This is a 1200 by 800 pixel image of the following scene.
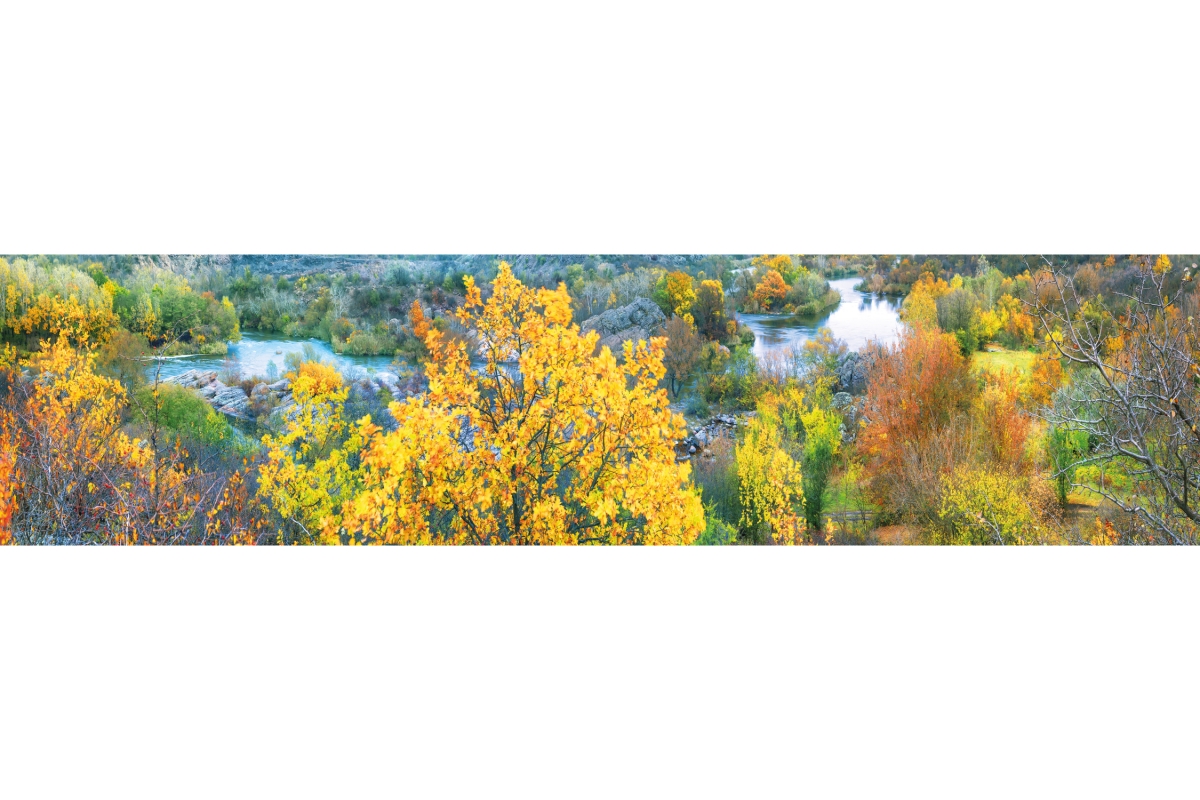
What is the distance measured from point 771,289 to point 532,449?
219 cm

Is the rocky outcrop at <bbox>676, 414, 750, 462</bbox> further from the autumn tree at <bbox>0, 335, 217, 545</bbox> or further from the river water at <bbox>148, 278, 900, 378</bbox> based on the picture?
the autumn tree at <bbox>0, 335, 217, 545</bbox>

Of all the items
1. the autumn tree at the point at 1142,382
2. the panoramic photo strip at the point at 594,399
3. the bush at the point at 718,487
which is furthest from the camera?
the bush at the point at 718,487

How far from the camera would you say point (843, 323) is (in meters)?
7.63

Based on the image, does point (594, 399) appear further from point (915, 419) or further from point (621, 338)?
point (915, 419)

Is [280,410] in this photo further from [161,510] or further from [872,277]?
[872,277]

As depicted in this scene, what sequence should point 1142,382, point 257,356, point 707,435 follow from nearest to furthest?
point 1142,382 < point 707,435 < point 257,356

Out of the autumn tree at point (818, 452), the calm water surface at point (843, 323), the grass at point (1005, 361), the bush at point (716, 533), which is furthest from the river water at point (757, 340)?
the bush at point (716, 533)

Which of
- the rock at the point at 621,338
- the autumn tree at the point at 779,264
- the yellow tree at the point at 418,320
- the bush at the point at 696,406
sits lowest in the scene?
the bush at the point at 696,406

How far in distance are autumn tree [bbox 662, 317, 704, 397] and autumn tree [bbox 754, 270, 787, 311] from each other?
57cm

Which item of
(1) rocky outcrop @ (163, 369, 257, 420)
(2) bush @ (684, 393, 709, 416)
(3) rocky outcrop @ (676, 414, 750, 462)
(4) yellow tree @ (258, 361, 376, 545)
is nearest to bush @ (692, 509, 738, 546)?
(3) rocky outcrop @ (676, 414, 750, 462)

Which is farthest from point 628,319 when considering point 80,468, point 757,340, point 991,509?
point 80,468

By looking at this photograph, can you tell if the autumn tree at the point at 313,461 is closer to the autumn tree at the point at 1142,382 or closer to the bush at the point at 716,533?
the bush at the point at 716,533

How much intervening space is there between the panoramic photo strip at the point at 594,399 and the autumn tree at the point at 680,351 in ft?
0.08

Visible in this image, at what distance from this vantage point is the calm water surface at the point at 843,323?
755cm
